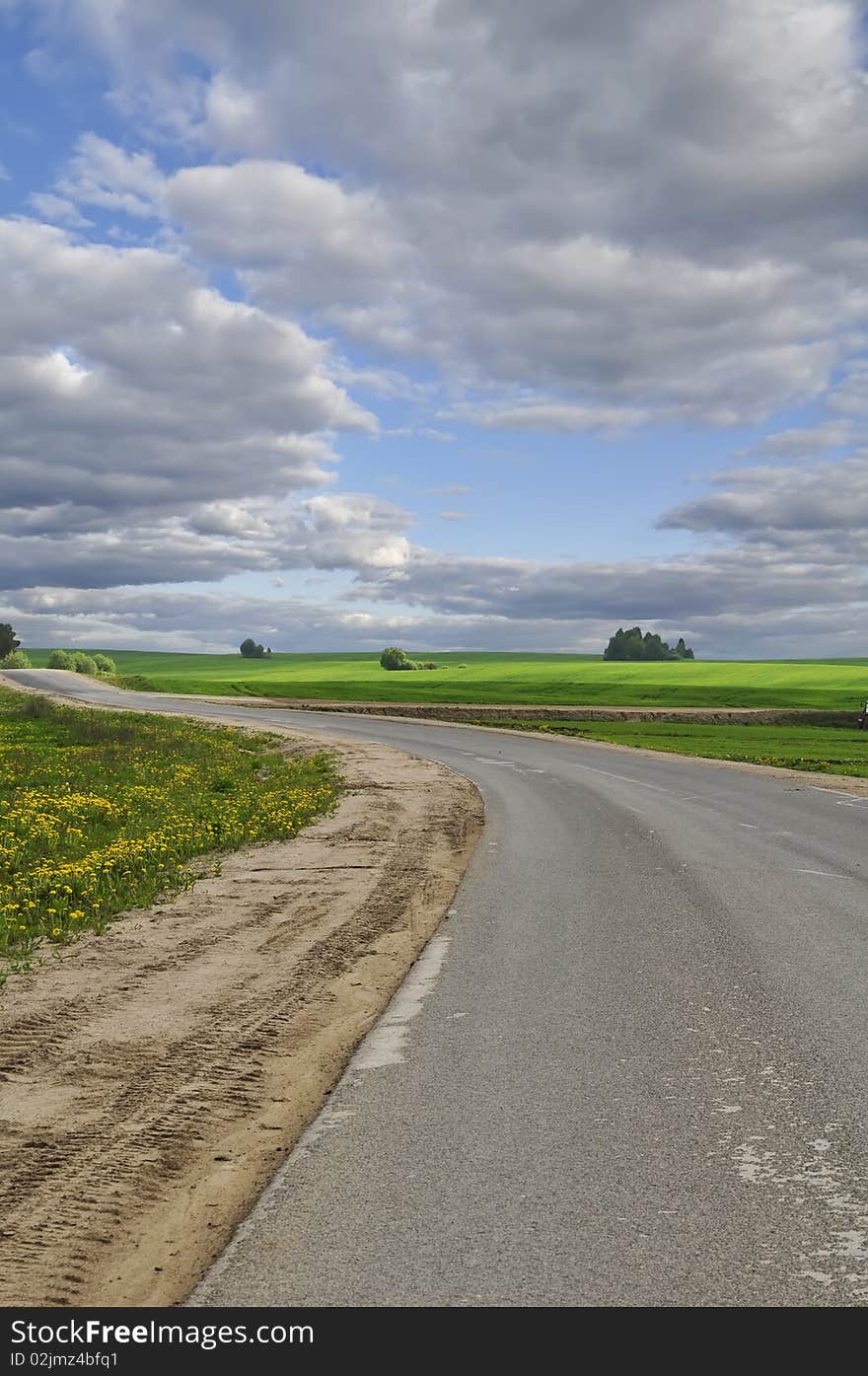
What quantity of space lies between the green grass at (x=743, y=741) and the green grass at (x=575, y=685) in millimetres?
13203

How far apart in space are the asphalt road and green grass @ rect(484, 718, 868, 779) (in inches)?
887

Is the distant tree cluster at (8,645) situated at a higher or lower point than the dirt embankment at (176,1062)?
higher

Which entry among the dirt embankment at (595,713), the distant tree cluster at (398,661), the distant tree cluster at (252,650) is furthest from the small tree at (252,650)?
the dirt embankment at (595,713)

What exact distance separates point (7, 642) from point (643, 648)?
83.1 meters

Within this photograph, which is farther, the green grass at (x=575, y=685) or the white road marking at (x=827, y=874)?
the green grass at (x=575, y=685)

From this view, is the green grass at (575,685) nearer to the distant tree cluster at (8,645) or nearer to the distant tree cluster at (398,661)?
the distant tree cluster at (398,661)

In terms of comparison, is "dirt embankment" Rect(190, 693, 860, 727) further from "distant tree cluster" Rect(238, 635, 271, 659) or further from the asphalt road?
"distant tree cluster" Rect(238, 635, 271, 659)

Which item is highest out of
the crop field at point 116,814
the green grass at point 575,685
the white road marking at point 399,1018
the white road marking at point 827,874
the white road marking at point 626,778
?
the green grass at point 575,685

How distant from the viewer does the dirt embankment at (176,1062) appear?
3928mm

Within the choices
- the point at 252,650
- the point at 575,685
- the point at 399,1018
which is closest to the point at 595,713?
the point at 575,685

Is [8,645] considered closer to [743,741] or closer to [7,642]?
[7,642]

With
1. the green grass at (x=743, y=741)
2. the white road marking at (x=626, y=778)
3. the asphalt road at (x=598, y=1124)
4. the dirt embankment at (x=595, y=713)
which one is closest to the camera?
the asphalt road at (x=598, y=1124)

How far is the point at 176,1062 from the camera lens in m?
5.84
